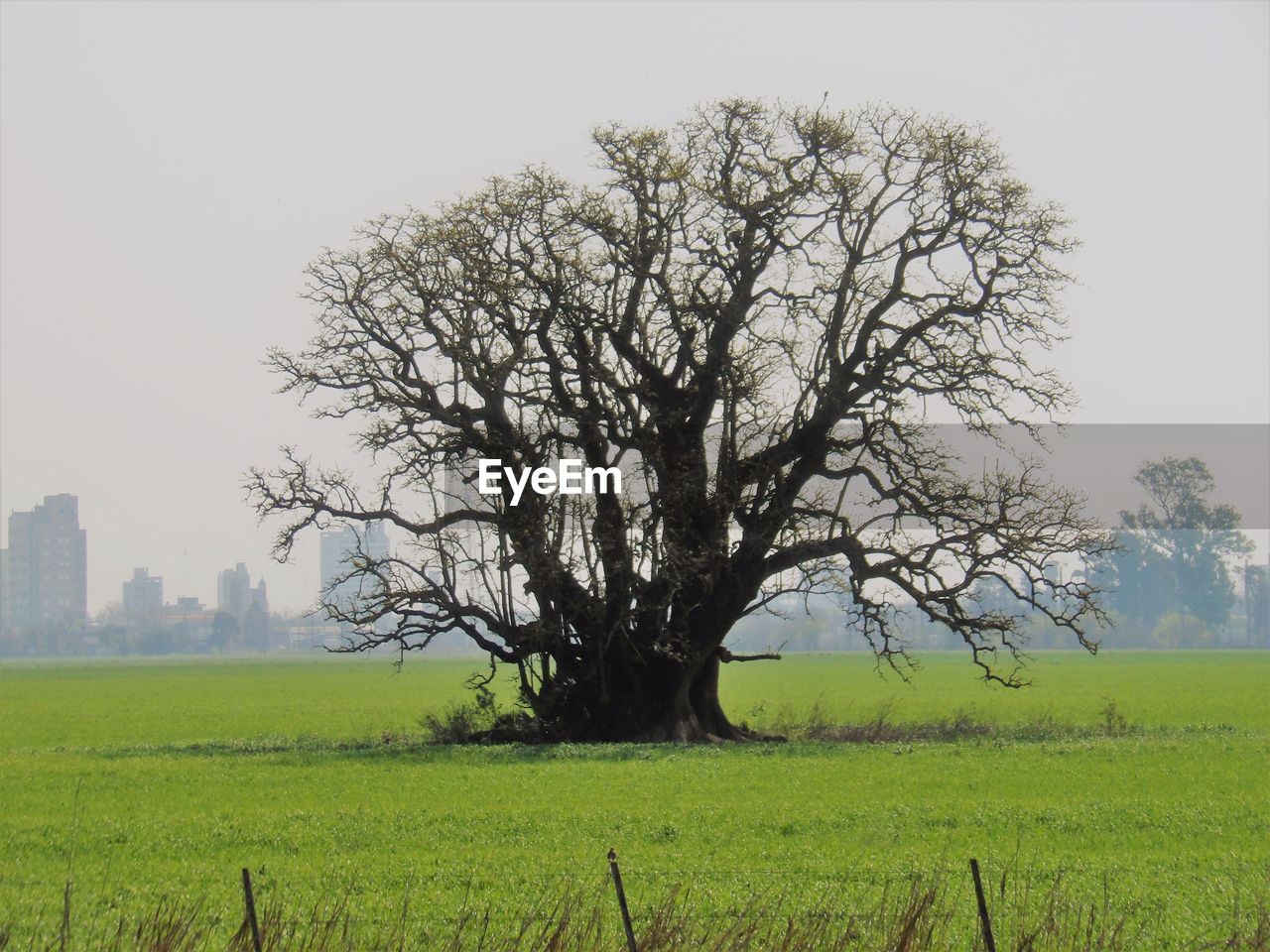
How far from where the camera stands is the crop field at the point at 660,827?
16.6 metres

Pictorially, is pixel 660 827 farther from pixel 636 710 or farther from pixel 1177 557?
pixel 1177 557

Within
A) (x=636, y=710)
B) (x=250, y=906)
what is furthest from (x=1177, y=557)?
(x=250, y=906)

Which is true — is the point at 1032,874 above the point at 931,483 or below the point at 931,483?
below

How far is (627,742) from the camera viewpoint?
120 ft

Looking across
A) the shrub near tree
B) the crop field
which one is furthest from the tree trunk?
the shrub near tree

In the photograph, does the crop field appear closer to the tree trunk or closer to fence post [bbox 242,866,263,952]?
fence post [bbox 242,866,263,952]

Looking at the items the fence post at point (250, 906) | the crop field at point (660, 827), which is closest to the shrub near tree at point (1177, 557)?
the crop field at point (660, 827)

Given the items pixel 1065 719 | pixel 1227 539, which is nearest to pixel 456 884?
pixel 1065 719

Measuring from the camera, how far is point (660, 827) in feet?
73.2

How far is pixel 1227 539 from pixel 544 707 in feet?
469

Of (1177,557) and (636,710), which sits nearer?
(636,710)

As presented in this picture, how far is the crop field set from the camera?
54.5 feet

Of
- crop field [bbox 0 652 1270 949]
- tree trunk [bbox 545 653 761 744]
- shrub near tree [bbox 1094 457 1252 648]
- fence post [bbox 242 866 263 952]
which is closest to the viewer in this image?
fence post [bbox 242 866 263 952]

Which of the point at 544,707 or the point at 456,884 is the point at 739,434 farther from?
the point at 456,884
